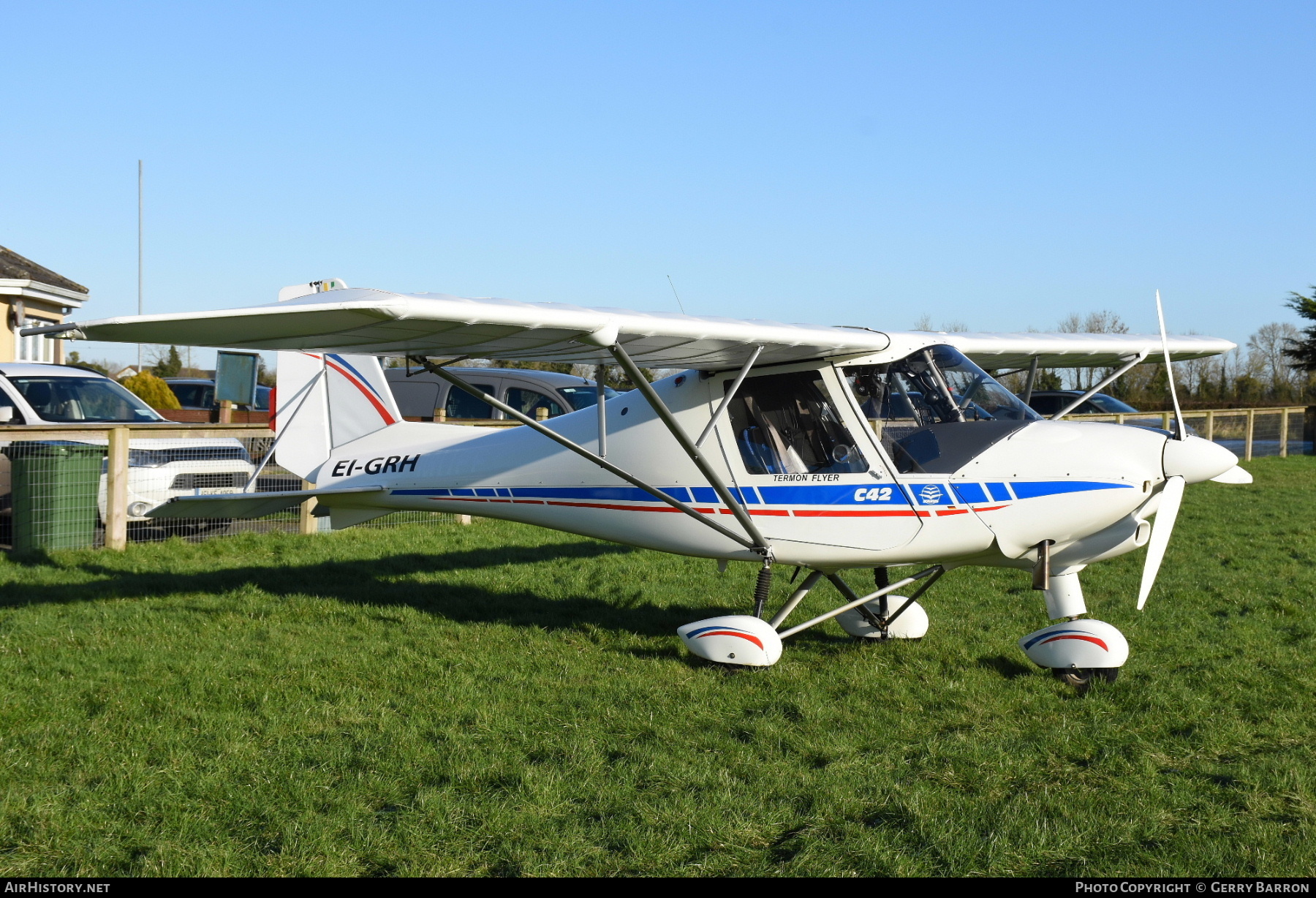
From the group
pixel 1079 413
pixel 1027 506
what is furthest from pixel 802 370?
pixel 1079 413

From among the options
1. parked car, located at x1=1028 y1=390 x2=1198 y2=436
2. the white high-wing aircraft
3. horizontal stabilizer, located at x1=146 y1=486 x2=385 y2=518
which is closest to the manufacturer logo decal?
the white high-wing aircraft

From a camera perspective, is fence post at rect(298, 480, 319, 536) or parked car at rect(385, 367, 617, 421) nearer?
fence post at rect(298, 480, 319, 536)

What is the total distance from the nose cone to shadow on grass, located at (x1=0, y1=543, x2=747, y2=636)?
354 centimetres

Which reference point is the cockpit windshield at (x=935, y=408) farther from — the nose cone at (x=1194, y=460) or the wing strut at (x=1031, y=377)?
the wing strut at (x=1031, y=377)

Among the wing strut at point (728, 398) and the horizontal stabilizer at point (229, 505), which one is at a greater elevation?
the wing strut at point (728, 398)

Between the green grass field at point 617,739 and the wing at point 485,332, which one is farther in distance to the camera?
the wing at point 485,332

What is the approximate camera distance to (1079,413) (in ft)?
71.1

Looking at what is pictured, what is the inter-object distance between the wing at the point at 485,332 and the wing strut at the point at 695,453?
184 millimetres

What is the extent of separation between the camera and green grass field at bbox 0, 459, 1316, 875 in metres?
3.59

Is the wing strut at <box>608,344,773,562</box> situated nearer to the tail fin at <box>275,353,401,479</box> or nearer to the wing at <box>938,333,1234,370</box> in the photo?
the wing at <box>938,333,1234,370</box>

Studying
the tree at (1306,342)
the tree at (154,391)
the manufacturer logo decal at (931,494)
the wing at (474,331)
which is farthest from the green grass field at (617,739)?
the tree at (1306,342)

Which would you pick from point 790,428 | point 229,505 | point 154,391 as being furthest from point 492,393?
point 154,391

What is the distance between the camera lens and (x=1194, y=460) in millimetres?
5488

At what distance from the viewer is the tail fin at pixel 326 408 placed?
901 centimetres
